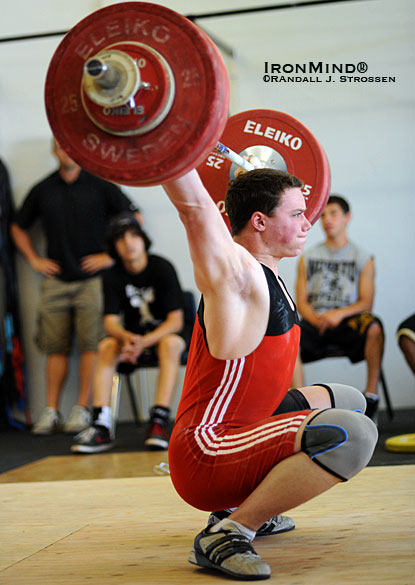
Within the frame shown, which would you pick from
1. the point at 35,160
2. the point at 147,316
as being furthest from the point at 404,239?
the point at 35,160

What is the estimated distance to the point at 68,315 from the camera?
4.23m

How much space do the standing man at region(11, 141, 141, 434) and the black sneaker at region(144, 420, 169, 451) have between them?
114 centimetres

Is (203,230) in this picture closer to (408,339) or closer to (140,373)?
(408,339)

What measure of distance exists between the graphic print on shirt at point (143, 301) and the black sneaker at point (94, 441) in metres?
0.57

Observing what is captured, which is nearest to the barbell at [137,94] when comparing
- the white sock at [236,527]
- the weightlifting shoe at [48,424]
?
the white sock at [236,527]

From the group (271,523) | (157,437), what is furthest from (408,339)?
(271,523)

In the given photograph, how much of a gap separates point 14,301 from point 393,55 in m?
2.71

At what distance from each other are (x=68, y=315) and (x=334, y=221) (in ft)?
5.66

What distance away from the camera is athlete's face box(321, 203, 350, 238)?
3525 millimetres

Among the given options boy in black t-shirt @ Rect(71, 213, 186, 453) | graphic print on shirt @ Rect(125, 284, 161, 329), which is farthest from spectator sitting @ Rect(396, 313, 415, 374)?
graphic print on shirt @ Rect(125, 284, 161, 329)

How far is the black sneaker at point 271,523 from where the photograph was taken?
155 centimetres

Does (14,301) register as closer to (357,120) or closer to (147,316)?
(147,316)

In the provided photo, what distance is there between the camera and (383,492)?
191 centimetres

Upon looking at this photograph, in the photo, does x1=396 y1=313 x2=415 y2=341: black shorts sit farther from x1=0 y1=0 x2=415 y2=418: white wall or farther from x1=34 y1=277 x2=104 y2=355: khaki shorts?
x1=34 y1=277 x2=104 y2=355: khaki shorts
